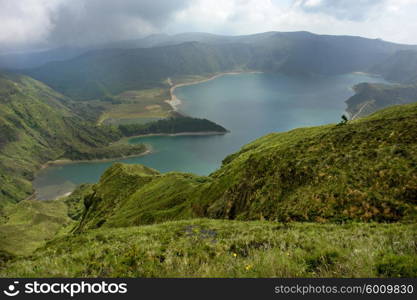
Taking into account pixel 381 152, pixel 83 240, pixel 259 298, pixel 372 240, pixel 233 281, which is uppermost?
pixel 381 152

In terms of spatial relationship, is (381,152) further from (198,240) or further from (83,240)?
(83,240)

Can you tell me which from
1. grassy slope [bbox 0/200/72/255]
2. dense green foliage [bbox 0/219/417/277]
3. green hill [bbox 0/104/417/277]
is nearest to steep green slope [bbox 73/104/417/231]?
green hill [bbox 0/104/417/277]

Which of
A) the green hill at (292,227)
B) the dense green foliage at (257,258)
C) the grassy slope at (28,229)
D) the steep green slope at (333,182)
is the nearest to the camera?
the dense green foliage at (257,258)

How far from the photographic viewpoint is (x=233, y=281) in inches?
253

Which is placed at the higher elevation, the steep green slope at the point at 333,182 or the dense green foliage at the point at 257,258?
the steep green slope at the point at 333,182

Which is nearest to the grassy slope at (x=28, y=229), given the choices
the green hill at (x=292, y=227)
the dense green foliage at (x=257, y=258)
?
the green hill at (x=292, y=227)

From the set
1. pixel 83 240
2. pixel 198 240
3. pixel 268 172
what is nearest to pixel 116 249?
pixel 198 240

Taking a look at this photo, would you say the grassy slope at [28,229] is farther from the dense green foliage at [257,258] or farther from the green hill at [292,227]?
the dense green foliage at [257,258]

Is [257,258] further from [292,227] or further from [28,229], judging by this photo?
[28,229]

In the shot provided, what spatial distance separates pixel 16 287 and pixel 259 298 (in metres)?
6.38

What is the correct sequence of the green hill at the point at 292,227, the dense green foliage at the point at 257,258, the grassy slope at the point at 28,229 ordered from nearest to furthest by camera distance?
the dense green foliage at the point at 257,258 → the green hill at the point at 292,227 → the grassy slope at the point at 28,229

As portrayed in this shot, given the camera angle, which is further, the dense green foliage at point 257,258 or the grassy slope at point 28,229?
the grassy slope at point 28,229

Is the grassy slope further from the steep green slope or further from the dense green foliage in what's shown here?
the dense green foliage

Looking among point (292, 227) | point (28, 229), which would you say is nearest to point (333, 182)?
point (292, 227)
